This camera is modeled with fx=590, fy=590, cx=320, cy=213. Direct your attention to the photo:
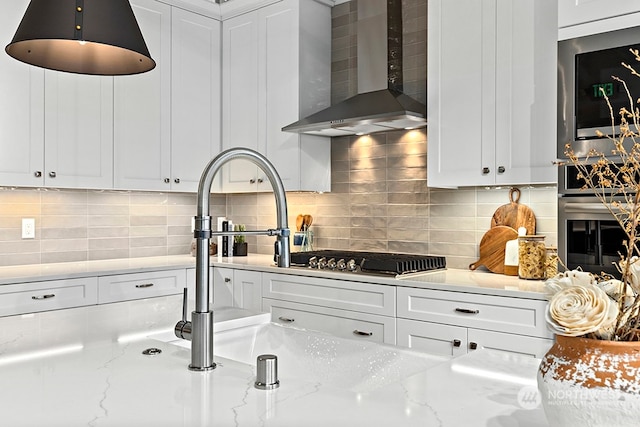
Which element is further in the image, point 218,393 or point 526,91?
point 526,91

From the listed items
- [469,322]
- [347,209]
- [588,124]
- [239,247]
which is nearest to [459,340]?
[469,322]

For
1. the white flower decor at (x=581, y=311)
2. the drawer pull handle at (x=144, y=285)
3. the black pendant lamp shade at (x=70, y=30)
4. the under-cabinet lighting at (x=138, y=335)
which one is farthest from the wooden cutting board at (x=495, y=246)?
the white flower decor at (x=581, y=311)

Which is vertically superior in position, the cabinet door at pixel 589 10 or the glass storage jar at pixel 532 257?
the cabinet door at pixel 589 10

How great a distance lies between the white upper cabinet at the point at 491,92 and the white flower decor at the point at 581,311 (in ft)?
7.01

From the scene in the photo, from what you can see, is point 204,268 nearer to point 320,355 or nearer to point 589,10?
point 320,355

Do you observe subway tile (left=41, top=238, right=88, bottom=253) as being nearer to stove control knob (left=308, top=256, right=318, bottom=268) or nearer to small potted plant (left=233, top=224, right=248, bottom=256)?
small potted plant (left=233, top=224, right=248, bottom=256)

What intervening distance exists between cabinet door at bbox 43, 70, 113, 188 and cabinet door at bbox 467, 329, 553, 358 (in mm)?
2432

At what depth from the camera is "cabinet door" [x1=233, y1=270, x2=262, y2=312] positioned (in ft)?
12.0

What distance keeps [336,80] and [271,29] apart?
568mm

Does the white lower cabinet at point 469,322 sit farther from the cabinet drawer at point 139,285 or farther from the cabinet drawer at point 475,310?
the cabinet drawer at point 139,285

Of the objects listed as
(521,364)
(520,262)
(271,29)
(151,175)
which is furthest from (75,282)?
(521,364)

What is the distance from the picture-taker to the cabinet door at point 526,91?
2.80 metres

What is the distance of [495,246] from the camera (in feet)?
10.8

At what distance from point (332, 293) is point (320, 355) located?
168 centimetres
